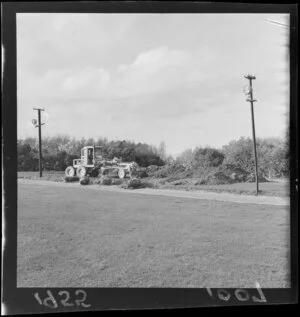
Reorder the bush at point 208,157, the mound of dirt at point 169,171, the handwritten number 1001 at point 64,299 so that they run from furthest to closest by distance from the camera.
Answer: the mound of dirt at point 169,171
the bush at point 208,157
the handwritten number 1001 at point 64,299

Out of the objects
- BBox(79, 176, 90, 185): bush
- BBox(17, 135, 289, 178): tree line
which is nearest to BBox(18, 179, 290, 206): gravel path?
BBox(79, 176, 90, 185): bush

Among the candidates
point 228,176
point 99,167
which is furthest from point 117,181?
point 228,176

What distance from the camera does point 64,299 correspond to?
7.76ft

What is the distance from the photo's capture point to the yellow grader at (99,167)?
2.60m

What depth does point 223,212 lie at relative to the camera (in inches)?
100

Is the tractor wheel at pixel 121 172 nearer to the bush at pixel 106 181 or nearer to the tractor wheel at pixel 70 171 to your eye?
the bush at pixel 106 181

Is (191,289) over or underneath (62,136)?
underneath

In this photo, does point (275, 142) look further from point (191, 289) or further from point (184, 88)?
point (191, 289)

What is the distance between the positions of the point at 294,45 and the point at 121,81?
1288mm

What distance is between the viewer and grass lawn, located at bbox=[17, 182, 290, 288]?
7.86 ft

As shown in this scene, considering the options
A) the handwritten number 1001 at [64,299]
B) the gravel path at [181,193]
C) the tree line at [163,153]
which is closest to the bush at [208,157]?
the tree line at [163,153]

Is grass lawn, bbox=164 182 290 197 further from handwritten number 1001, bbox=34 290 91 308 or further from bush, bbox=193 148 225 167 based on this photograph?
handwritten number 1001, bbox=34 290 91 308

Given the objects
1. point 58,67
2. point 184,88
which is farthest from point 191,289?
point 58,67

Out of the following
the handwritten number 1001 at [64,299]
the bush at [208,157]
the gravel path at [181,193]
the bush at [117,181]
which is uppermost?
the bush at [208,157]
